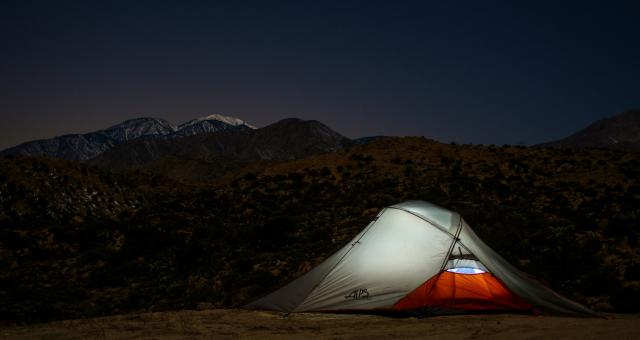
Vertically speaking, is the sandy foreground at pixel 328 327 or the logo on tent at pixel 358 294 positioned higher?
the logo on tent at pixel 358 294

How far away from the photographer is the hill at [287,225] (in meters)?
11.9

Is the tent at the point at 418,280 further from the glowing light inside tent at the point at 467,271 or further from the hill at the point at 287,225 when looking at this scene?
the hill at the point at 287,225

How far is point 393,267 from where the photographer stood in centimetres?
837

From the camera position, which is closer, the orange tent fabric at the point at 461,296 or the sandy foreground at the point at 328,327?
the sandy foreground at the point at 328,327

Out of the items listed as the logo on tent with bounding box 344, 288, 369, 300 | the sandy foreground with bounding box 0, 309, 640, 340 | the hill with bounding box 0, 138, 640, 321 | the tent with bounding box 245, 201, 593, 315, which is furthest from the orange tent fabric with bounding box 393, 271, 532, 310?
the hill with bounding box 0, 138, 640, 321

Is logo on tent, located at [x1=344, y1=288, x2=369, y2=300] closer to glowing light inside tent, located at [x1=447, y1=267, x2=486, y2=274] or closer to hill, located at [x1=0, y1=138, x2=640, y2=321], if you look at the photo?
Result: glowing light inside tent, located at [x1=447, y1=267, x2=486, y2=274]

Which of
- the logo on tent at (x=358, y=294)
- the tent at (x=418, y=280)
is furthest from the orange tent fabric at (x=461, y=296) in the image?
the logo on tent at (x=358, y=294)

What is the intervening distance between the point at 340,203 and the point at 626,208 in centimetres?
1341

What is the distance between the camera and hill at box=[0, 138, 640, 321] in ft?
39.2

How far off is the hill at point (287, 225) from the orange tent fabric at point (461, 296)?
2756 mm

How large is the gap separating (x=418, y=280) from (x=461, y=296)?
2.76 ft

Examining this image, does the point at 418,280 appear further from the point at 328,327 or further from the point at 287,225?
the point at 287,225

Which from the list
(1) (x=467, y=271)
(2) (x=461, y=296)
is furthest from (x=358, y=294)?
(1) (x=467, y=271)

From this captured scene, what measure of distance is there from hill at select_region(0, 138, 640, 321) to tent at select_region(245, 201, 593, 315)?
148 cm
